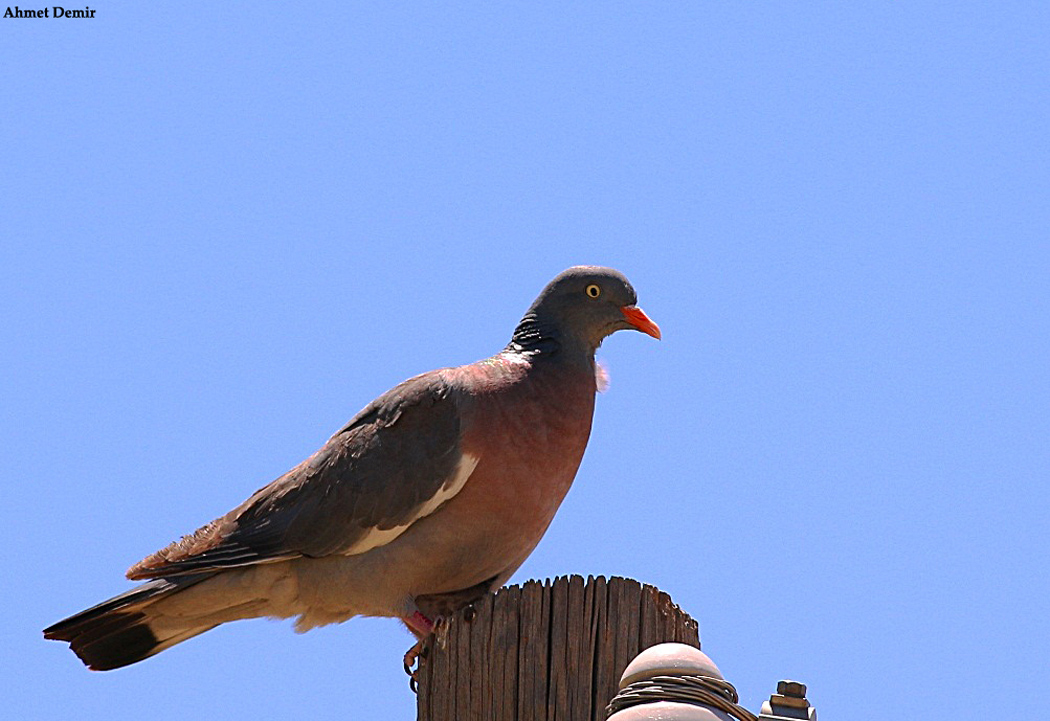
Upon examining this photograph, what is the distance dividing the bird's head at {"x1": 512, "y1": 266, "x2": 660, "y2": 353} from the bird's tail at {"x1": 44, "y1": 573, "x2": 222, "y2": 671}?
1822 mm

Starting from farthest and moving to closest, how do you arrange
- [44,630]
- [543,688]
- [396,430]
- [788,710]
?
[396,430] < [44,630] < [543,688] < [788,710]

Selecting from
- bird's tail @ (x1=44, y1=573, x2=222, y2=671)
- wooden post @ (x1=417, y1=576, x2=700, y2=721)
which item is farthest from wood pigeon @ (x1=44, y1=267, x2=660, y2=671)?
wooden post @ (x1=417, y1=576, x2=700, y2=721)

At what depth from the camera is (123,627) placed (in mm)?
5828

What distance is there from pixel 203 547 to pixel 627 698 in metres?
3.19

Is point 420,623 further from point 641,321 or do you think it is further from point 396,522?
point 641,321

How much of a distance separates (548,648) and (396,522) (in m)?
1.86

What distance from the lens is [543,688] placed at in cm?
399

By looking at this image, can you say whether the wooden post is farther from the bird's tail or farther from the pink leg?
the bird's tail

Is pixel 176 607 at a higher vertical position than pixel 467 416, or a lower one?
lower

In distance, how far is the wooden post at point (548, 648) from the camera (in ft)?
13.0

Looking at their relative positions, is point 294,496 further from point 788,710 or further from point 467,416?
point 788,710

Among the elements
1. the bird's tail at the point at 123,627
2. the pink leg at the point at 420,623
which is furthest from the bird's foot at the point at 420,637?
the bird's tail at the point at 123,627

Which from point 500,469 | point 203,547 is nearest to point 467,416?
point 500,469

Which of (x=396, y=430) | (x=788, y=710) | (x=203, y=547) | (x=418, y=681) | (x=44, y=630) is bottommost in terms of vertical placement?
(x=788, y=710)
